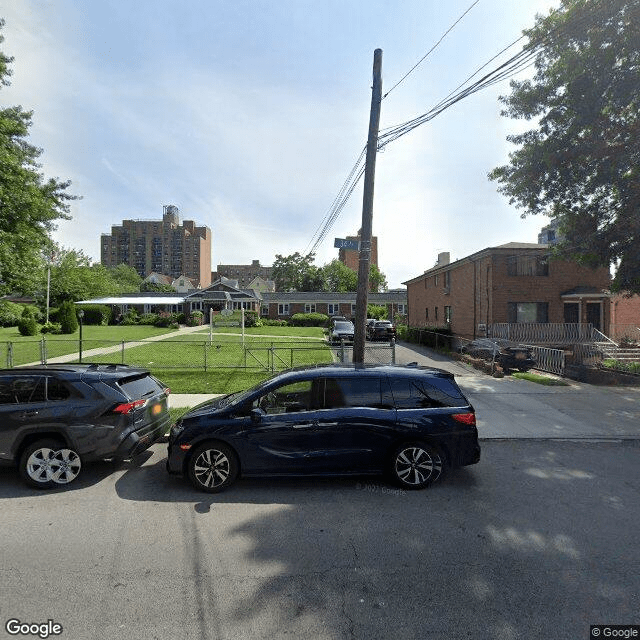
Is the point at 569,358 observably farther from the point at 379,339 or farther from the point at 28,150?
the point at 28,150

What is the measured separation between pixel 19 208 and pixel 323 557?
1366 centimetres

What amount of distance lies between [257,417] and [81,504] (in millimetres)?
2215

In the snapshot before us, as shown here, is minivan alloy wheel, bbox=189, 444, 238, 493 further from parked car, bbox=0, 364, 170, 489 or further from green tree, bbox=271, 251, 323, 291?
green tree, bbox=271, 251, 323, 291

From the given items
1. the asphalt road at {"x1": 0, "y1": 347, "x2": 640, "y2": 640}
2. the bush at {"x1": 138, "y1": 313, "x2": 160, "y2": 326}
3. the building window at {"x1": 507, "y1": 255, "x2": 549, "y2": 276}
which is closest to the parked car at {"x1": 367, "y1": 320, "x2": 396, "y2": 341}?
the building window at {"x1": 507, "y1": 255, "x2": 549, "y2": 276}

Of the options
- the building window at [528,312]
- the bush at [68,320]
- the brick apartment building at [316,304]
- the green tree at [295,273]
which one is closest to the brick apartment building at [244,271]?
the green tree at [295,273]

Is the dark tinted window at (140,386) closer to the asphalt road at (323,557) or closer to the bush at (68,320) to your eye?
the asphalt road at (323,557)

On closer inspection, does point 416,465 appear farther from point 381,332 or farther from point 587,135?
point 381,332

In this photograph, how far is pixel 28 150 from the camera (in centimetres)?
1402

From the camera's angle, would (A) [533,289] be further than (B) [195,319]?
No

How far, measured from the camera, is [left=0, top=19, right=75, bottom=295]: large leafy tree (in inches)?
439

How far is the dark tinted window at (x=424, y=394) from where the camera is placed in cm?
509

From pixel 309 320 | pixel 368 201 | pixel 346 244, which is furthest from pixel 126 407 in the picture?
pixel 309 320

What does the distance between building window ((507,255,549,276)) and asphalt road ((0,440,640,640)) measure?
56.4 ft

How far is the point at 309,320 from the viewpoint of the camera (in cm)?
4653
